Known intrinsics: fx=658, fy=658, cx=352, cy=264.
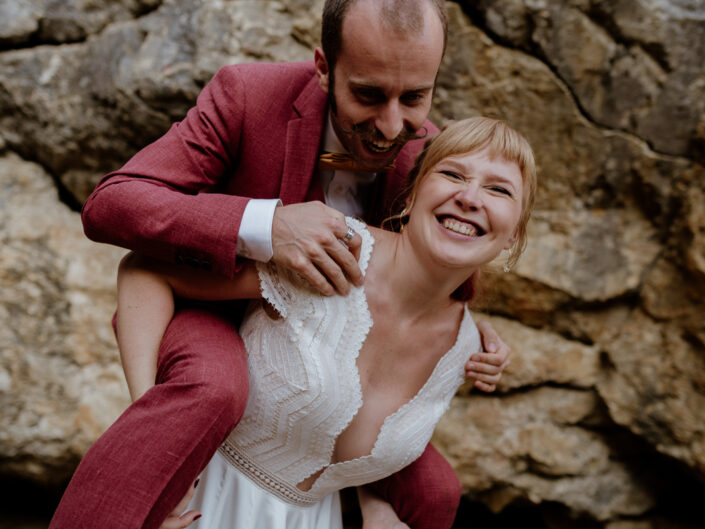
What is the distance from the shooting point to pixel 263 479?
5.86 feet

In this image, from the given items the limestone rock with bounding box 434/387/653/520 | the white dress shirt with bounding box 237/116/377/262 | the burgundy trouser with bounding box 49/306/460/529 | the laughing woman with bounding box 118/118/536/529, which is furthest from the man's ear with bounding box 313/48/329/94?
the limestone rock with bounding box 434/387/653/520

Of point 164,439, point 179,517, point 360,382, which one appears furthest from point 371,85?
point 179,517

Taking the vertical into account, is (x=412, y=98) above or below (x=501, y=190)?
above

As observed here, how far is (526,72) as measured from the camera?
9.14 ft

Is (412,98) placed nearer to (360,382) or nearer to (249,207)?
(249,207)

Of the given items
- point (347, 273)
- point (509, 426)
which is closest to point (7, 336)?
point (347, 273)

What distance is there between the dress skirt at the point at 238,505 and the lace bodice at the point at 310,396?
27mm

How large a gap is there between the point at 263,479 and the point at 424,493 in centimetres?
49

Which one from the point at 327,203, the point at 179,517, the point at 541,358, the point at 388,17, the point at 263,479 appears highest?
the point at 388,17

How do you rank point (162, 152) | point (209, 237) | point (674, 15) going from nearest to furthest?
point (209, 237)
point (162, 152)
point (674, 15)

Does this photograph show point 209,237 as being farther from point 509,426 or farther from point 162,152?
point 509,426

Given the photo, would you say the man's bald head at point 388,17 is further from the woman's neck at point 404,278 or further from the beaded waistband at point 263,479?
the beaded waistband at point 263,479

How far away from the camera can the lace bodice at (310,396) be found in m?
1.60

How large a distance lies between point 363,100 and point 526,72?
4.25 feet
